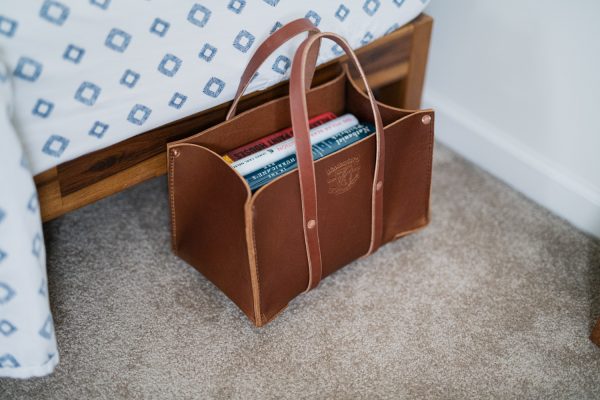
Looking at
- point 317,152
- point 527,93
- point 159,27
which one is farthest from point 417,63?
point 159,27

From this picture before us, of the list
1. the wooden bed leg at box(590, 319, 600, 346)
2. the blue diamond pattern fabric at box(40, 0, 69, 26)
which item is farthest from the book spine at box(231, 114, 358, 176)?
the wooden bed leg at box(590, 319, 600, 346)

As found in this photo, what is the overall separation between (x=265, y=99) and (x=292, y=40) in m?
0.13

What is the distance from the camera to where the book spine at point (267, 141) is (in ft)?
3.49

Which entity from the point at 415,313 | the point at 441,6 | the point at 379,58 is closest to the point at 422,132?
the point at 379,58

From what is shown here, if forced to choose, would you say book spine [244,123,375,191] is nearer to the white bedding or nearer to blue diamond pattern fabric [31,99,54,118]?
→ the white bedding

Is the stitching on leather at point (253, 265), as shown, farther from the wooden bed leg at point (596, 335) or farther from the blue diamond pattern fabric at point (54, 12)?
the wooden bed leg at point (596, 335)

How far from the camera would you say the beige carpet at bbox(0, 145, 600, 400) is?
3.29 feet

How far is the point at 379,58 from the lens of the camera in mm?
1229

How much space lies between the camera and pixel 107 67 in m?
0.89

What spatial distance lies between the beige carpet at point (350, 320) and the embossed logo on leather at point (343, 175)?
213 millimetres

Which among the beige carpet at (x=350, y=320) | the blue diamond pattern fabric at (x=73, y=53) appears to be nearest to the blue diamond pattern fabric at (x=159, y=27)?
the blue diamond pattern fabric at (x=73, y=53)

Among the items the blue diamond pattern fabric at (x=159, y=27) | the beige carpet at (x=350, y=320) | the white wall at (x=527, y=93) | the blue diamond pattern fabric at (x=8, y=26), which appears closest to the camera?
the blue diamond pattern fabric at (x=8, y=26)

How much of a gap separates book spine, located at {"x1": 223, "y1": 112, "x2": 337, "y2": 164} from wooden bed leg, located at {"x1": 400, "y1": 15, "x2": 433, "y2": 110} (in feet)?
0.77

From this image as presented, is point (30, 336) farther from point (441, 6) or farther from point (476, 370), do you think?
point (441, 6)
